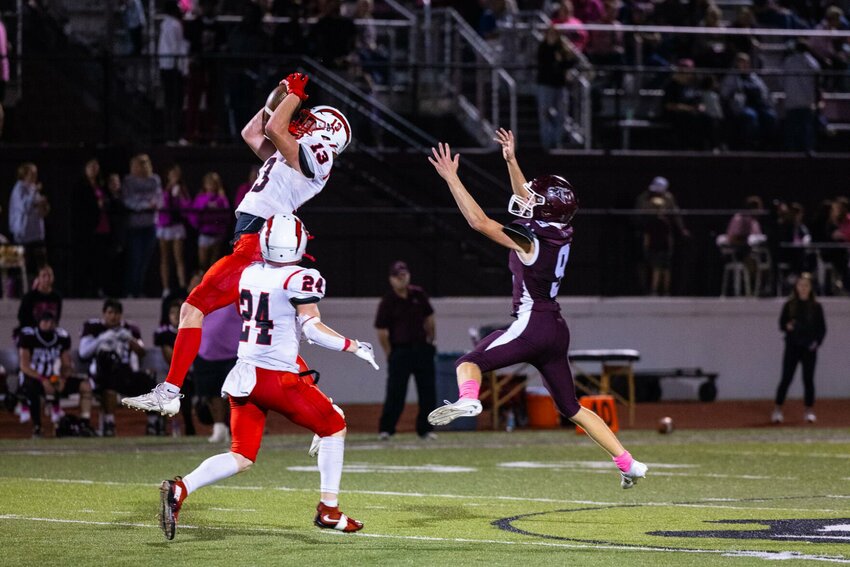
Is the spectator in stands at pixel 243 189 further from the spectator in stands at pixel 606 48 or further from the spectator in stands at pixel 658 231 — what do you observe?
the spectator in stands at pixel 606 48

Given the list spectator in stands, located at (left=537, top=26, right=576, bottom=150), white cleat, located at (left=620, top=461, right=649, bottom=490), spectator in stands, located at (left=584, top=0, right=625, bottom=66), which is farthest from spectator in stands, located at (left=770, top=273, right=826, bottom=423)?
white cleat, located at (left=620, top=461, right=649, bottom=490)

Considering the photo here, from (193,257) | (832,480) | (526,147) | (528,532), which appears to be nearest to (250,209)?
(528,532)

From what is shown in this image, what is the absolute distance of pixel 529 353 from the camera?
1055cm

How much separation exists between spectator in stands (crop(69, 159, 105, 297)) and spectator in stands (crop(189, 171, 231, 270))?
49.8 inches

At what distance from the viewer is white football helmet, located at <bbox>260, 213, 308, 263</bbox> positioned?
9.76 meters

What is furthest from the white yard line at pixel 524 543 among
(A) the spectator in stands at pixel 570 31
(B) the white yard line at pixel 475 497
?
(A) the spectator in stands at pixel 570 31

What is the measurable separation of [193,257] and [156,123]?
2637mm

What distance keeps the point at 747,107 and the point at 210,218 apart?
364 inches

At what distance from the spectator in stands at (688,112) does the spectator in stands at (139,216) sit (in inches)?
327

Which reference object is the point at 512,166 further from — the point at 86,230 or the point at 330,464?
the point at 86,230

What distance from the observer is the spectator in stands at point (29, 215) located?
70.4ft

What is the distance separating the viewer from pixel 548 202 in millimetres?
10703

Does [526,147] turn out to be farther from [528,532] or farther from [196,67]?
[528,532]

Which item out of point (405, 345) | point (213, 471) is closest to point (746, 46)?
point (405, 345)
